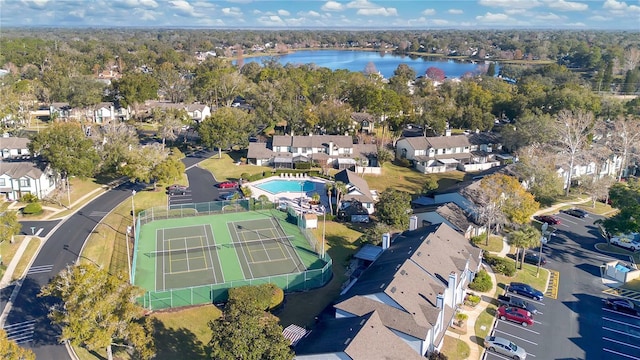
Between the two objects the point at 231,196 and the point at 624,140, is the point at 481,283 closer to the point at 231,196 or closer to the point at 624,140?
the point at 231,196

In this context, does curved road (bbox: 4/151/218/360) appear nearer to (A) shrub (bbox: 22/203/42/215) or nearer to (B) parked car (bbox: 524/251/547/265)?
(A) shrub (bbox: 22/203/42/215)

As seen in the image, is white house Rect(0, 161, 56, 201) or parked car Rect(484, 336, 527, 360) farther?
white house Rect(0, 161, 56, 201)

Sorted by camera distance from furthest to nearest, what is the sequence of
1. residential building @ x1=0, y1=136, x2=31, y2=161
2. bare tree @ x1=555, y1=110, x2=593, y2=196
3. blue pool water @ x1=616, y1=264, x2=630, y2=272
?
residential building @ x1=0, y1=136, x2=31, y2=161 < bare tree @ x1=555, y1=110, x2=593, y2=196 < blue pool water @ x1=616, y1=264, x2=630, y2=272

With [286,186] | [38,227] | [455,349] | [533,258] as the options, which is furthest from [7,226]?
[533,258]

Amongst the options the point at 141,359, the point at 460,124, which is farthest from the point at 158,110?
the point at 141,359

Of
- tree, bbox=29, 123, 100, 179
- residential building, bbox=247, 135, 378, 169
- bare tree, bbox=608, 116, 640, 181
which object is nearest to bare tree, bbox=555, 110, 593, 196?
bare tree, bbox=608, 116, 640, 181

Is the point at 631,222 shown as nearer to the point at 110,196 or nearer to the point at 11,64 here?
the point at 110,196
